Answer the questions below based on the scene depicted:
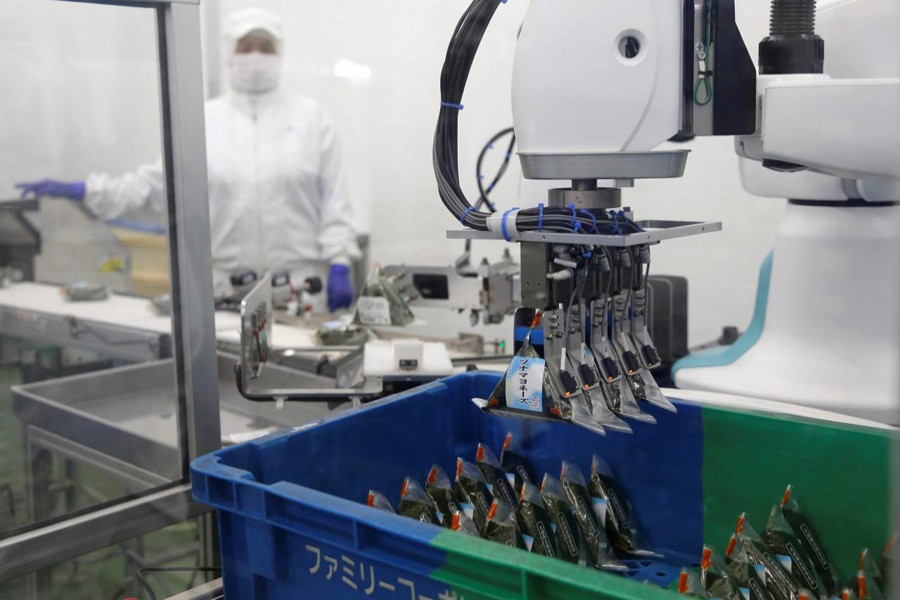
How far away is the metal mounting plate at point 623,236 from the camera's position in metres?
0.93

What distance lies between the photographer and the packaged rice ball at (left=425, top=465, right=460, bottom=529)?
1237 mm

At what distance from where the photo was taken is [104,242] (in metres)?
1.99

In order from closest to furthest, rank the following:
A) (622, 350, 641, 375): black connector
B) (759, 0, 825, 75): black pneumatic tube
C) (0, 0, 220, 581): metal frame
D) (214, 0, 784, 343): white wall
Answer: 1. (759, 0, 825, 75): black pneumatic tube
2. (622, 350, 641, 375): black connector
3. (0, 0, 220, 581): metal frame
4. (214, 0, 784, 343): white wall

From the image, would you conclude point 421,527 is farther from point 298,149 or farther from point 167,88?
point 298,149

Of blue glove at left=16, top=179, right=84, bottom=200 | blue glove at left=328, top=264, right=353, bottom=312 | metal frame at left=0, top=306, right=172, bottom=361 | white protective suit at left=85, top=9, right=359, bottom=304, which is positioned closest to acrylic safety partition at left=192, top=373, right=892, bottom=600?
metal frame at left=0, top=306, right=172, bottom=361

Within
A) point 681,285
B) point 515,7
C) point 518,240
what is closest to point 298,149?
point 515,7

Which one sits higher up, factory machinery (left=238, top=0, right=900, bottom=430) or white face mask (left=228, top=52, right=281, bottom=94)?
white face mask (left=228, top=52, right=281, bottom=94)

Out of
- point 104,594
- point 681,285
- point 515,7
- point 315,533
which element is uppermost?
point 515,7

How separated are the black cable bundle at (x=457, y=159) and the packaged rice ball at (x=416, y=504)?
1.37ft

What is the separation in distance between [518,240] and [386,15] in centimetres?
316

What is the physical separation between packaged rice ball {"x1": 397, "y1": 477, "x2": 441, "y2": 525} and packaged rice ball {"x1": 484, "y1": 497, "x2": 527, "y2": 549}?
0.08 meters

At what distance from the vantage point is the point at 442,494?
128 centimetres

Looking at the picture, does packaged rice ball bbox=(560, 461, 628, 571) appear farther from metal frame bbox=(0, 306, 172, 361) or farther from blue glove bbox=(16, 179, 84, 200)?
blue glove bbox=(16, 179, 84, 200)

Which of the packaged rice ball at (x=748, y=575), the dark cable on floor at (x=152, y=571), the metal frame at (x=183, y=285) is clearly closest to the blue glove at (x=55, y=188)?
the metal frame at (x=183, y=285)
